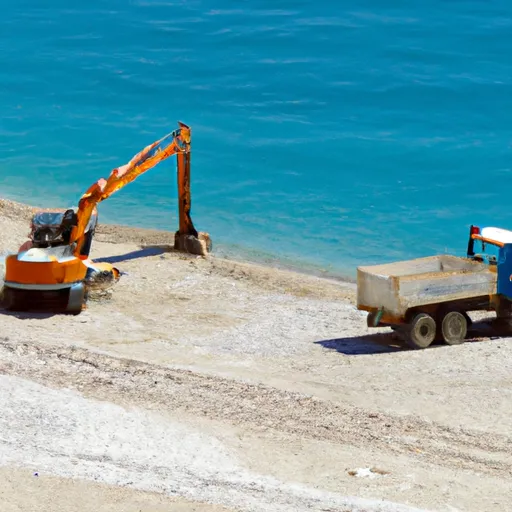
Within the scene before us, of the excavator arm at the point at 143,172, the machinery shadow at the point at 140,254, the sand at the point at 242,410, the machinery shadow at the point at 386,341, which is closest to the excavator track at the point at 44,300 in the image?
the sand at the point at 242,410

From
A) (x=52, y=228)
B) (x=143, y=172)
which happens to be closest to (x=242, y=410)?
(x=52, y=228)

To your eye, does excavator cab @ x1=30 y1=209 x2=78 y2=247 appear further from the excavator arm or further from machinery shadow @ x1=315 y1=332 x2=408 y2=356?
machinery shadow @ x1=315 y1=332 x2=408 y2=356

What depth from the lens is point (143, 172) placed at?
21.7 meters

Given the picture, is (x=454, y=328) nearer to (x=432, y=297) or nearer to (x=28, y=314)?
(x=432, y=297)

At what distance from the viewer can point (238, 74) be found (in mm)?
42906

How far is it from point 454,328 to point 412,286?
110 cm

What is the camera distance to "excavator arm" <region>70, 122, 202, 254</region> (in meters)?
19.2

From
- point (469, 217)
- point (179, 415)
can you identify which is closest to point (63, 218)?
point (179, 415)

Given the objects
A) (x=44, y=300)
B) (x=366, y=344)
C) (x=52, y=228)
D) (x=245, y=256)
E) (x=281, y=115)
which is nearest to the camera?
(x=366, y=344)

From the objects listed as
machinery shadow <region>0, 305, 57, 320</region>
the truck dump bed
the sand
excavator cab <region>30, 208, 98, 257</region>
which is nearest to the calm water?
excavator cab <region>30, 208, 98, 257</region>

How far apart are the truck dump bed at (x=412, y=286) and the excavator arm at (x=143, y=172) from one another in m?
5.00

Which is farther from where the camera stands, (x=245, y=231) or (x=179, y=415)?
(x=245, y=231)

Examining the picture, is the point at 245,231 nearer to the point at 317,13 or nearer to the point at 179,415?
the point at 179,415

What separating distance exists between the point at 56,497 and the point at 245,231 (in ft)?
59.6
